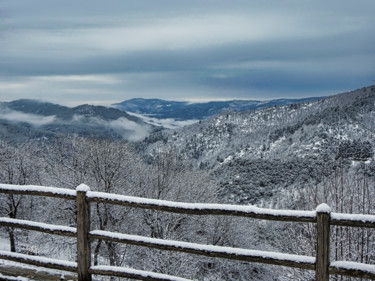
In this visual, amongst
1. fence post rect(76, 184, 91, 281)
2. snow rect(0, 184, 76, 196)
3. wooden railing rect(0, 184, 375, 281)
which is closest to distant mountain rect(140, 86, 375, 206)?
snow rect(0, 184, 76, 196)

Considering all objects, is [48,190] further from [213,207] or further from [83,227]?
[213,207]

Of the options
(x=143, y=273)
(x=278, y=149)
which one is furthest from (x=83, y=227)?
→ (x=278, y=149)

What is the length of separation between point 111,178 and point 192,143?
165156 millimetres

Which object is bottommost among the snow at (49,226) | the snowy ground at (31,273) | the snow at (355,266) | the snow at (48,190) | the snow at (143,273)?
the snowy ground at (31,273)

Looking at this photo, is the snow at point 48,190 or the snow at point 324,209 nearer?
the snow at point 324,209

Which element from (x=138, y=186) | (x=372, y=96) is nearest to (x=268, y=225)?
(x=138, y=186)

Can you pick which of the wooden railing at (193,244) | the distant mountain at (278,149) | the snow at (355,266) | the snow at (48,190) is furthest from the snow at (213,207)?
the distant mountain at (278,149)

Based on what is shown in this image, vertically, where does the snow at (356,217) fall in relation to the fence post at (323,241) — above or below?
above

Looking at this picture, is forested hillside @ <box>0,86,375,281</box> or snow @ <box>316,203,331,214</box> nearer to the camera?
snow @ <box>316,203,331,214</box>

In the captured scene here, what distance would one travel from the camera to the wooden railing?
4.11 metres

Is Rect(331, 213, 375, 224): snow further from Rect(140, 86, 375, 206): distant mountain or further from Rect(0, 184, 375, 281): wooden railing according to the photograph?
Rect(140, 86, 375, 206): distant mountain

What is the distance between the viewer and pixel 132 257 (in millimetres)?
24312

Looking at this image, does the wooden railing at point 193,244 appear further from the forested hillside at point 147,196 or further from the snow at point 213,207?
the forested hillside at point 147,196

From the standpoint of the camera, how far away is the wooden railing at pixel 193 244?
4113 millimetres
